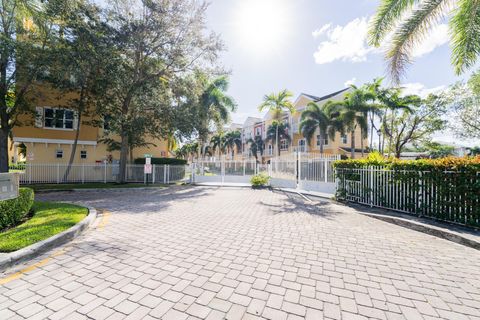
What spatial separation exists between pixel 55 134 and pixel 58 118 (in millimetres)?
1461

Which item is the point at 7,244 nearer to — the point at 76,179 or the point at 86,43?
the point at 86,43

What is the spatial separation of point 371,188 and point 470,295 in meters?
6.33

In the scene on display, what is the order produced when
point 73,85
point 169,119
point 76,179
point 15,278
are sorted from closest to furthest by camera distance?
point 15,278 < point 73,85 < point 169,119 < point 76,179

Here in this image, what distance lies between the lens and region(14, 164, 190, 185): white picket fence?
17922 mm

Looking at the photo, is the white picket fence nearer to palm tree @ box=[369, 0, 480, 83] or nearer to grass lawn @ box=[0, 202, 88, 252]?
grass lawn @ box=[0, 202, 88, 252]

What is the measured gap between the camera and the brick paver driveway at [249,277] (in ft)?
8.32

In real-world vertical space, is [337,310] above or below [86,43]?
below

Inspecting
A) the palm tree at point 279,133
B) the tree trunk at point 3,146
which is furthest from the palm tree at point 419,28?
the palm tree at point 279,133

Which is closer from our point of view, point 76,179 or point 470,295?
point 470,295

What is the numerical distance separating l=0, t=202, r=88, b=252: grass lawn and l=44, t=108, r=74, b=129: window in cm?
1584

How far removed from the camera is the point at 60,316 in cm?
241

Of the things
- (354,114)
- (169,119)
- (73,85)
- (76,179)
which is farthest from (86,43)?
(354,114)

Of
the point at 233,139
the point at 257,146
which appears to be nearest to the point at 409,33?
the point at 257,146

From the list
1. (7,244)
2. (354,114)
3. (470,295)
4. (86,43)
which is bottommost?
(470,295)
